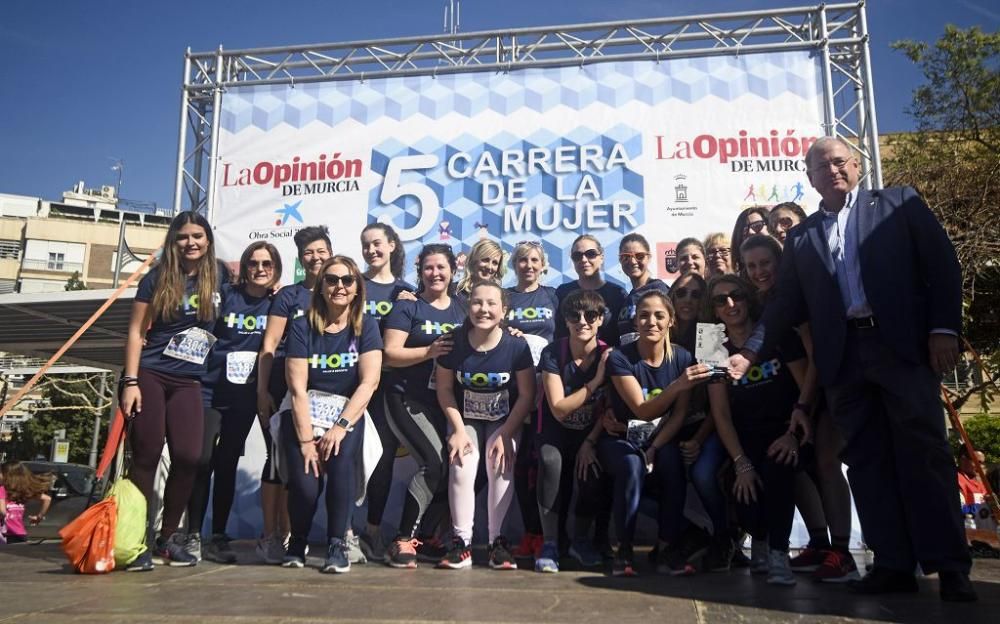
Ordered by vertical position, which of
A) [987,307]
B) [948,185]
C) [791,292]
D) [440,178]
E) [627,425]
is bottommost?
[627,425]

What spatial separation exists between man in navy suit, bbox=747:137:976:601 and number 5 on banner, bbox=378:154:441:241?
3.28 meters

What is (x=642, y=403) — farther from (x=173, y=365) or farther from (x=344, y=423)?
(x=173, y=365)

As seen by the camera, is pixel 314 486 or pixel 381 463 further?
pixel 381 463

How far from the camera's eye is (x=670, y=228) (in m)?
5.28

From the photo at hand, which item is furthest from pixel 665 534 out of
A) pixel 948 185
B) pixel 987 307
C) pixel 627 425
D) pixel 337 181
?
pixel 987 307

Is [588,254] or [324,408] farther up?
[588,254]

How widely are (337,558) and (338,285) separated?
1265 mm

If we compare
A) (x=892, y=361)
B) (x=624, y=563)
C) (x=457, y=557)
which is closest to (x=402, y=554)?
(x=457, y=557)

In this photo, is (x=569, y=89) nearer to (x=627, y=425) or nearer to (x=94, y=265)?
(x=627, y=425)

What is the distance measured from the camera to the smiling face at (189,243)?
3.67 meters

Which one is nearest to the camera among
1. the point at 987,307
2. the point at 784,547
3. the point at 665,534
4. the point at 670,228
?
the point at 784,547

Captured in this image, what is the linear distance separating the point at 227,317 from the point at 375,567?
1.54 metres

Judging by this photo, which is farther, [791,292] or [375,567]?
[375,567]

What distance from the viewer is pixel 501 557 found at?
3.31 m
